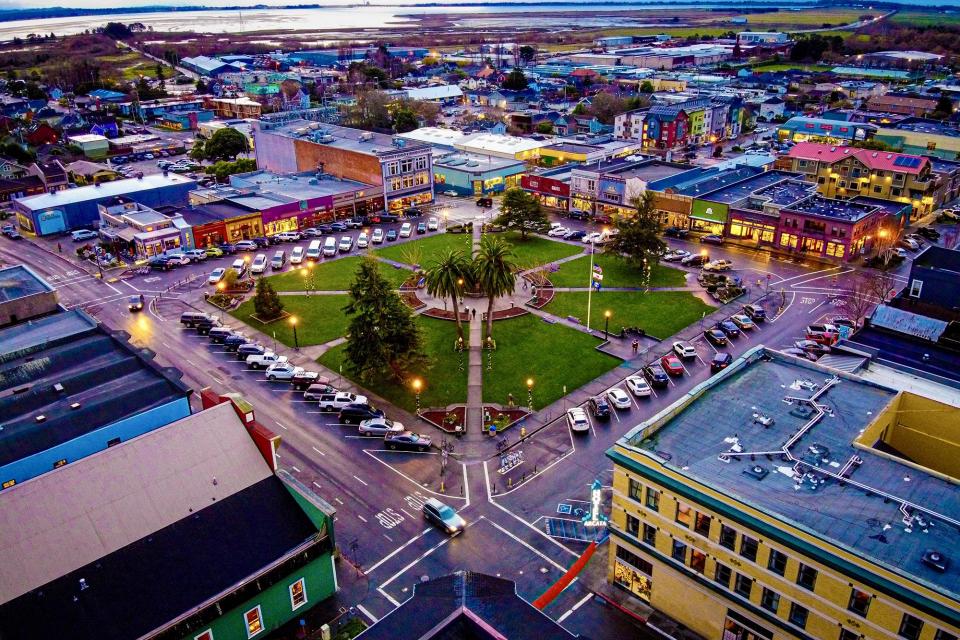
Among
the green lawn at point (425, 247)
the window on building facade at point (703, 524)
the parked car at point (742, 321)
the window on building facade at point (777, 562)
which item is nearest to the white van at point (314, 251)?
the green lawn at point (425, 247)

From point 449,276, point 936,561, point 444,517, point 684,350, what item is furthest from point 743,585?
point 449,276

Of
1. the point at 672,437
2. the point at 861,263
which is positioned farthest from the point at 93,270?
the point at 861,263

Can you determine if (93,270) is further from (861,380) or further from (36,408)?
(861,380)

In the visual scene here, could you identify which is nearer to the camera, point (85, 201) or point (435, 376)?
point (435, 376)

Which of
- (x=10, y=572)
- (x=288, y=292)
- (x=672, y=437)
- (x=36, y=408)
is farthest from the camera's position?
(x=288, y=292)

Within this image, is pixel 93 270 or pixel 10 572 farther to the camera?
pixel 93 270

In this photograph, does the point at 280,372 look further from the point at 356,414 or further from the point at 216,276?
the point at 216,276

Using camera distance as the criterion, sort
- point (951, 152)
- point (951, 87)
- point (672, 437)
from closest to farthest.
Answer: point (672, 437), point (951, 152), point (951, 87)

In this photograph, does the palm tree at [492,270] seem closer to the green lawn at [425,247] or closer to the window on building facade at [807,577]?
the green lawn at [425,247]
